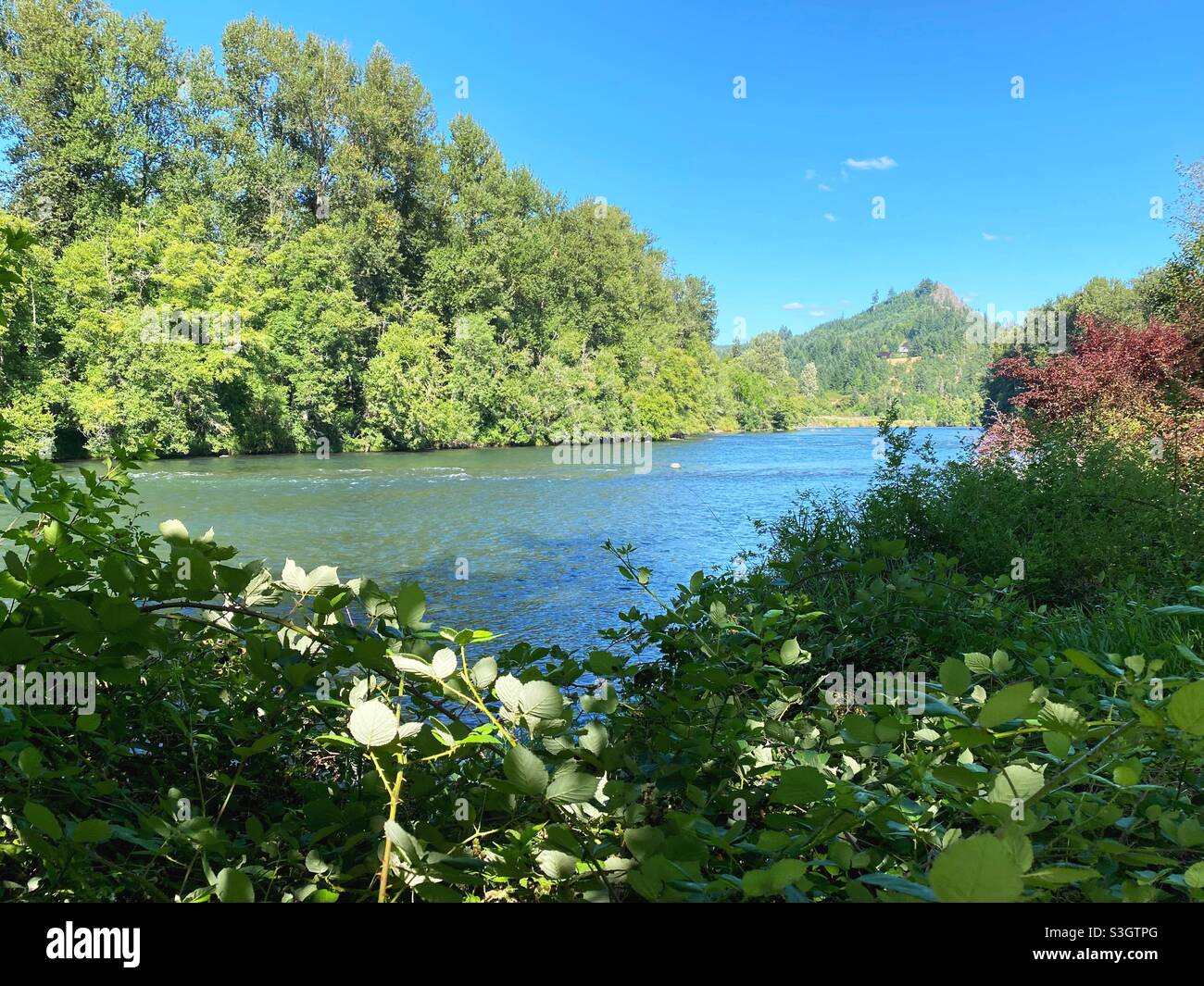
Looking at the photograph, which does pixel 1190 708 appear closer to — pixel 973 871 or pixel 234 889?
pixel 973 871

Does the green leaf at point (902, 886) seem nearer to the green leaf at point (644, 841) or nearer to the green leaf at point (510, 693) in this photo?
the green leaf at point (644, 841)

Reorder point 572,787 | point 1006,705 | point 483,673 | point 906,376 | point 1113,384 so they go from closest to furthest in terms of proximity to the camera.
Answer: point 1006,705
point 572,787
point 483,673
point 1113,384
point 906,376

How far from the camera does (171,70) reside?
35375 mm

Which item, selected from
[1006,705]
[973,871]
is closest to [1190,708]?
[1006,705]

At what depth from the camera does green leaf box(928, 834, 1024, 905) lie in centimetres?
67

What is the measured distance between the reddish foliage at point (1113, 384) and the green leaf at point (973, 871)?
38.3 ft

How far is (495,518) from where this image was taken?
17156 millimetres

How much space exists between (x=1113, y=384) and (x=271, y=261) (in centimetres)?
3400

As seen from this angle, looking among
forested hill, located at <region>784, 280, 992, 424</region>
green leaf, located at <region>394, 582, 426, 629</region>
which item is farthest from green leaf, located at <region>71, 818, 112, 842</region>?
forested hill, located at <region>784, 280, 992, 424</region>

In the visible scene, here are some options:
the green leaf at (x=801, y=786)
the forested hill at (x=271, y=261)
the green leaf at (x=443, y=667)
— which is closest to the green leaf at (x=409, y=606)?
the green leaf at (x=443, y=667)

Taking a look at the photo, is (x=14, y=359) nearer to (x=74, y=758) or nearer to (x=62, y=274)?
(x=62, y=274)

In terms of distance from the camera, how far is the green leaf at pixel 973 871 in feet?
2.18

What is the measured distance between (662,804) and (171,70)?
44582 mm

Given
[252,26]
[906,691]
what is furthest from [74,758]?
[252,26]
